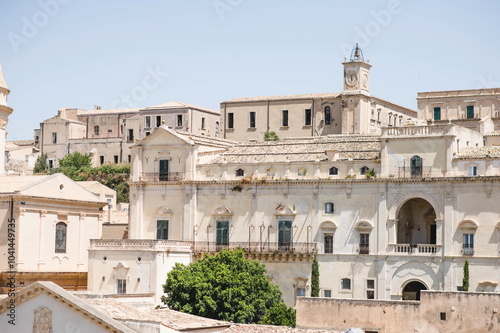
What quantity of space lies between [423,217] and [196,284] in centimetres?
1339

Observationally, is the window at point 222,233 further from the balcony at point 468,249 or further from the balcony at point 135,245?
the balcony at point 468,249

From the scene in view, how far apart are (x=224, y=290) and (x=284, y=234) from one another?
281 inches

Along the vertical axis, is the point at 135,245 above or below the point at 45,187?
below

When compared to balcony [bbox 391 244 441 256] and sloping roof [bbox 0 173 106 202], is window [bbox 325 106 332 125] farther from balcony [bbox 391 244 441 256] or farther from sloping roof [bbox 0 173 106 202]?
balcony [bbox 391 244 441 256]

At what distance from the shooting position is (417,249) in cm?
5628

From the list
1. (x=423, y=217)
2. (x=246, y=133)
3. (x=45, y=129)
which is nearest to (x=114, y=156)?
(x=45, y=129)

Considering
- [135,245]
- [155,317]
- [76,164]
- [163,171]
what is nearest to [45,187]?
[135,245]

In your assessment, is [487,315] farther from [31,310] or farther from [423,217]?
[31,310]

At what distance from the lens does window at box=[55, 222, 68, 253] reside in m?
60.1

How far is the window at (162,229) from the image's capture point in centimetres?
6275

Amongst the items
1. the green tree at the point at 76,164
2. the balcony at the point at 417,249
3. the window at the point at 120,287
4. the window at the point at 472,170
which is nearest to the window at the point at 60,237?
→ the window at the point at 120,287

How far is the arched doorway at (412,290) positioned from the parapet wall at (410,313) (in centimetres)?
577

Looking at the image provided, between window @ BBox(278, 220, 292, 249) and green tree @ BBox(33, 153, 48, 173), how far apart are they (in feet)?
155

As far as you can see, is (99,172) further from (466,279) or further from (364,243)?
(466,279)
